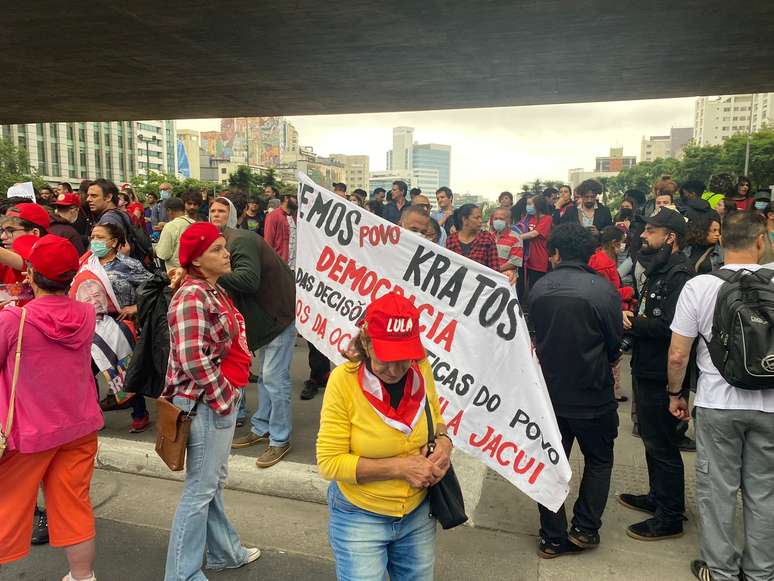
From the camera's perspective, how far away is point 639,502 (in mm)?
4082

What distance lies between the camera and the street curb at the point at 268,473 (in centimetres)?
422

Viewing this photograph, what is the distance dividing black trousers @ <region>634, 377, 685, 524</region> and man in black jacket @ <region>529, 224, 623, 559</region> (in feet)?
1.28

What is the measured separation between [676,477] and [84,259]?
4.62 meters

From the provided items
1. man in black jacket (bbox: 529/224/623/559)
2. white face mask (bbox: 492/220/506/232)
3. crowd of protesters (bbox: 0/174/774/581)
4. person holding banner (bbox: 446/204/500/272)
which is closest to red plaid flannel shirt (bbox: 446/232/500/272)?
person holding banner (bbox: 446/204/500/272)

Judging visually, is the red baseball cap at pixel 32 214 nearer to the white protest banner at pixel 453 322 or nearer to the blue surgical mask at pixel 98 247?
the blue surgical mask at pixel 98 247

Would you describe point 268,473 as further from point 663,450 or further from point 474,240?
point 474,240

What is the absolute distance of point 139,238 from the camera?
6.72 meters

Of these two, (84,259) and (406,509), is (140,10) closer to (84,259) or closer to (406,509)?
(84,259)

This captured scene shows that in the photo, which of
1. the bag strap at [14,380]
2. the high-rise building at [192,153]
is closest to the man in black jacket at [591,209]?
the bag strap at [14,380]

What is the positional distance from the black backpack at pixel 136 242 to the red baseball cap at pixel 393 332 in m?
5.02

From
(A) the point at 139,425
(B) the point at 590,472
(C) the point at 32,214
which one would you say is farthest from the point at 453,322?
(C) the point at 32,214

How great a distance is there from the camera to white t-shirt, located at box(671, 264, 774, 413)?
3.03 m

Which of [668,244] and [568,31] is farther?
[568,31]

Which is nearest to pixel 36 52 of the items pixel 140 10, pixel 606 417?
pixel 140 10
